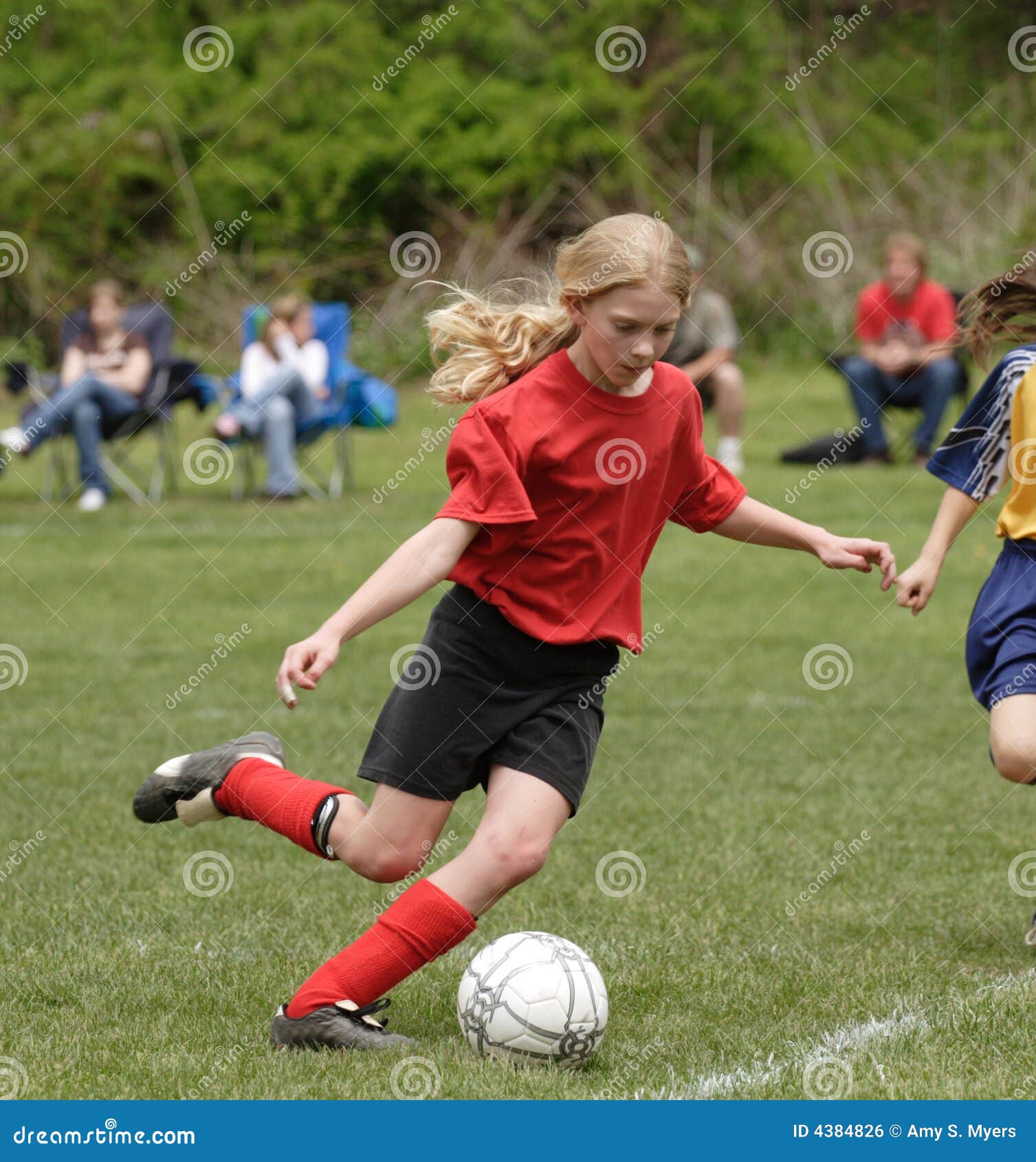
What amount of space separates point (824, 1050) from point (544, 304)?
1630mm

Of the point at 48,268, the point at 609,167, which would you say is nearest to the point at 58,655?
the point at 48,268

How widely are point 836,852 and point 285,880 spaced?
161 centimetres

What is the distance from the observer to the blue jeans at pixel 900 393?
1192 centimetres

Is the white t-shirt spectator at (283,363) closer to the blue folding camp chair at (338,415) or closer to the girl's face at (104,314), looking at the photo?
the blue folding camp chair at (338,415)

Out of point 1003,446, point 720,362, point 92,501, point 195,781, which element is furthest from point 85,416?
point 1003,446

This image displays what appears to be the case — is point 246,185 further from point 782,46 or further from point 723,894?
point 723,894

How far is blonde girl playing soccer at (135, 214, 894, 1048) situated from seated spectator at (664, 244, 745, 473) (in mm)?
8729

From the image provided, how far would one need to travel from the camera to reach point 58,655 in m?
7.88

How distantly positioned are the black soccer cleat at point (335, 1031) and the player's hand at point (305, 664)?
2.17ft

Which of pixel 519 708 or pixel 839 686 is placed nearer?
pixel 519 708

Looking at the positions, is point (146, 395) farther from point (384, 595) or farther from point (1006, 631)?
point (384, 595)

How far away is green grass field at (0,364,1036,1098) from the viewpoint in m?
3.06

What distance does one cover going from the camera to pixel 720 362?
39.9 ft

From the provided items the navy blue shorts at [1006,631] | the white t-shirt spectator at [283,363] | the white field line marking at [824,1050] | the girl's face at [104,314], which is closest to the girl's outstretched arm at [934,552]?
the navy blue shorts at [1006,631]
